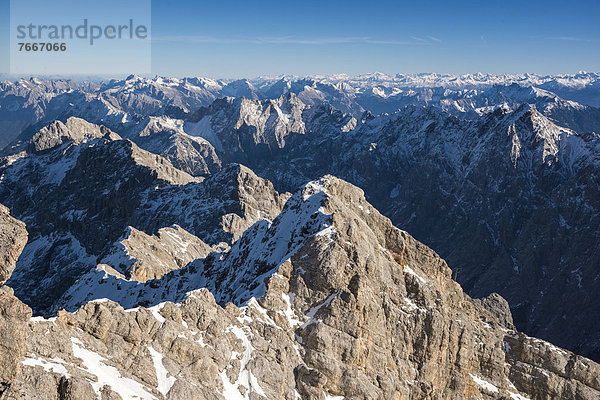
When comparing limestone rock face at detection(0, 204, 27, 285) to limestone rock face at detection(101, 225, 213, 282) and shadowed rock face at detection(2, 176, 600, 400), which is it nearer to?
shadowed rock face at detection(2, 176, 600, 400)

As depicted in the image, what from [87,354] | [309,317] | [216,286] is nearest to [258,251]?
[216,286]

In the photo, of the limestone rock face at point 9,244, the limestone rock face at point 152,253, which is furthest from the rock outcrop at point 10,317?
the limestone rock face at point 152,253

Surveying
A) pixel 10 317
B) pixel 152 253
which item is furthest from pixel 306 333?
pixel 152 253

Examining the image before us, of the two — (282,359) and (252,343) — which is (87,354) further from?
(282,359)

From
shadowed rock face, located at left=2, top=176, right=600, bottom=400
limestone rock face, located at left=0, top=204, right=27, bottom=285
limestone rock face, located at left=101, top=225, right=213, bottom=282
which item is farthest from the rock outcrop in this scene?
limestone rock face, located at left=101, top=225, right=213, bottom=282

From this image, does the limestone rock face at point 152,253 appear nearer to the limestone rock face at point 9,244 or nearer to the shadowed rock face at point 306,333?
the shadowed rock face at point 306,333
